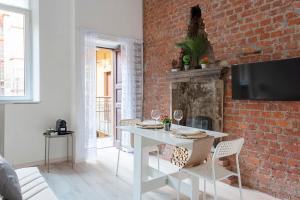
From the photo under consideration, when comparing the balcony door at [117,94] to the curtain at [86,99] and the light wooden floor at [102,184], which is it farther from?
the light wooden floor at [102,184]

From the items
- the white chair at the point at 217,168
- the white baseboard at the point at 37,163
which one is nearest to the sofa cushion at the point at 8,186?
the white chair at the point at 217,168

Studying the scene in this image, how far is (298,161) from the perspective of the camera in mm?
2471

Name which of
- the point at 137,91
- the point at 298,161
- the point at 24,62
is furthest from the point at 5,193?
the point at 137,91

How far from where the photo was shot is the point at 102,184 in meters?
3.08

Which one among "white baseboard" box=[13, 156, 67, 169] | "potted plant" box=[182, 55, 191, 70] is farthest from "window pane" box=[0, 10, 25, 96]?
"potted plant" box=[182, 55, 191, 70]

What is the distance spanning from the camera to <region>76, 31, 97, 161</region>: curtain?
3.98 metres

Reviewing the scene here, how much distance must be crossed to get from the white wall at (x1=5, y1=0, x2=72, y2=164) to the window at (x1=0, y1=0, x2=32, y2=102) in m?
0.35

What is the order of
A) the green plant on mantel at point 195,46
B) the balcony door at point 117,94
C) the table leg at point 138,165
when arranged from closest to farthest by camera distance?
the table leg at point 138,165
the green plant on mantel at point 195,46
the balcony door at point 117,94

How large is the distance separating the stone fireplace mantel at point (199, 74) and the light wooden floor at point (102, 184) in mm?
1427

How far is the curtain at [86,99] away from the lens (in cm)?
398

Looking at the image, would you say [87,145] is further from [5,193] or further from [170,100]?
[5,193]

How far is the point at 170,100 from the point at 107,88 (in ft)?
A: 13.7

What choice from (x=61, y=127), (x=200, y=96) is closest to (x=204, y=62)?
(x=200, y=96)

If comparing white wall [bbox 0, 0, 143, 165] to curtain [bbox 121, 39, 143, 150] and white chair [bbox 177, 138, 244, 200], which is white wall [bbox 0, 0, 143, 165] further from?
white chair [bbox 177, 138, 244, 200]
